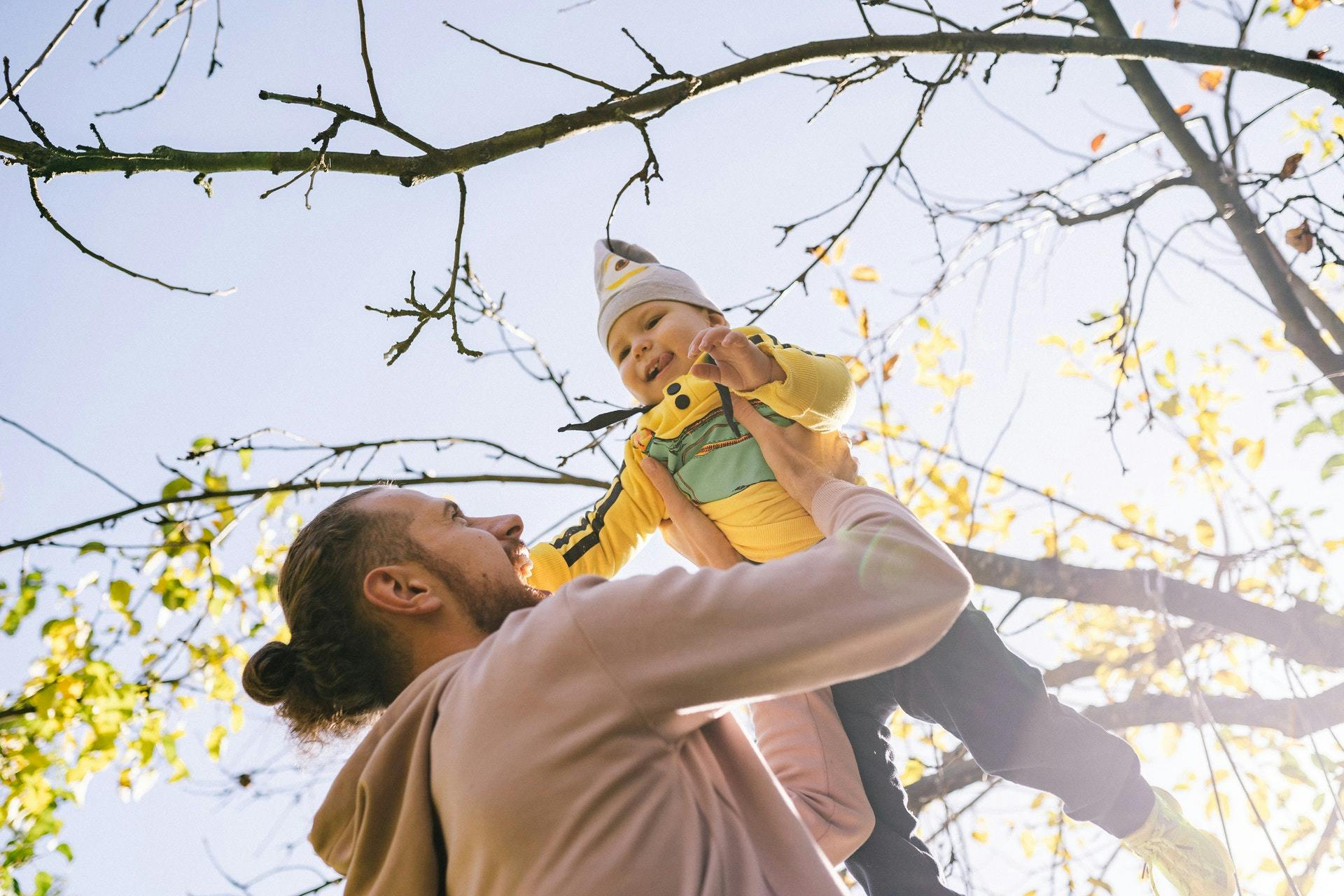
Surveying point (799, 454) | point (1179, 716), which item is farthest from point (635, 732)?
point (1179, 716)

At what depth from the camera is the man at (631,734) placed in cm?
111

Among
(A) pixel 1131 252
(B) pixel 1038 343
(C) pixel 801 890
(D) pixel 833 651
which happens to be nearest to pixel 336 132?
(D) pixel 833 651

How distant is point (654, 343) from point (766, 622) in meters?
1.27

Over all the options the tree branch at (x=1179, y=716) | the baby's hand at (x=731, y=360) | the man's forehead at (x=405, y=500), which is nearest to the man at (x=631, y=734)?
the man's forehead at (x=405, y=500)

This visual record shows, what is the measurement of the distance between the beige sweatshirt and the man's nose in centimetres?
51

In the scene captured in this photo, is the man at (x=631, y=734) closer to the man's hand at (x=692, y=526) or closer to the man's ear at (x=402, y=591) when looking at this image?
the man's ear at (x=402, y=591)

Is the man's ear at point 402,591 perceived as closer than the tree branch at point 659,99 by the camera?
No

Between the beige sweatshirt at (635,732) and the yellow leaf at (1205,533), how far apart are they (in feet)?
10.2

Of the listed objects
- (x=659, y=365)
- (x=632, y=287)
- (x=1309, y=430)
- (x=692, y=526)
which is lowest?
(x=1309, y=430)

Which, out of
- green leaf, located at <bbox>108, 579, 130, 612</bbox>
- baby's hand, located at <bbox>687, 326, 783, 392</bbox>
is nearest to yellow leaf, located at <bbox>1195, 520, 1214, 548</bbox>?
baby's hand, located at <bbox>687, 326, 783, 392</bbox>

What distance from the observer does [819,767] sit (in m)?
1.91

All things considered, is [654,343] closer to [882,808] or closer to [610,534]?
[610,534]

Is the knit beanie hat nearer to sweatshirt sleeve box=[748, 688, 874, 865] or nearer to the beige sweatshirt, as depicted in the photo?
sweatshirt sleeve box=[748, 688, 874, 865]

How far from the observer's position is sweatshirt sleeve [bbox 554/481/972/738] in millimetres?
1135
